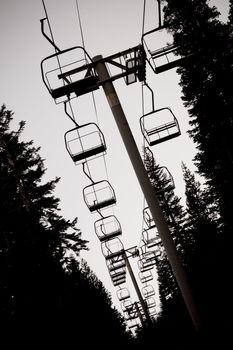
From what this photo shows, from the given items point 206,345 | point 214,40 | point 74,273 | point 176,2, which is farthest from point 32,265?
point 176,2

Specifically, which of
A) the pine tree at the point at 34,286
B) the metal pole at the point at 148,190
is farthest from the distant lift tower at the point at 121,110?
the pine tree at the point at 34,286

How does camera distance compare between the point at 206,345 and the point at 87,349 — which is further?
the point at 87,349

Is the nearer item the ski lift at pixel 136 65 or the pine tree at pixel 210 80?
the ski lift at pixel 136 65

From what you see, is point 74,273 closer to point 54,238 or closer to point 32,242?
point 54,238

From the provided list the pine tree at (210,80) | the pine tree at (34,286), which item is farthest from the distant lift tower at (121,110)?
the pine tree at (210,80)

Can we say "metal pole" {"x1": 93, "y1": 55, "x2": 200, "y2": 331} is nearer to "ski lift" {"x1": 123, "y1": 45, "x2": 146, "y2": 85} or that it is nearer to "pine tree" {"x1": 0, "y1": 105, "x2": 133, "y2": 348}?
"ski lift" {"x1": 123, "y1": 45, "x2": 146, "y2": 85}

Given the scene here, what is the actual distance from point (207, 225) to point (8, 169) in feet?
48.8

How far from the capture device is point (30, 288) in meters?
10.1

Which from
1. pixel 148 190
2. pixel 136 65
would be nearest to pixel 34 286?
pixel 148 190

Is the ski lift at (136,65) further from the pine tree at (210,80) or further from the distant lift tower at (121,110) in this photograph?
the pine tree at (210,80)

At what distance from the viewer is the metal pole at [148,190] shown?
635 cm

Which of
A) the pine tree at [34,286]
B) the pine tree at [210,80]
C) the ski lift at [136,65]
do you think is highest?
the pine tree at [210,80]

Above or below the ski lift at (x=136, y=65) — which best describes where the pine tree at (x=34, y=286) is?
below

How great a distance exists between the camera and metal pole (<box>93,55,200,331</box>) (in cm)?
635
